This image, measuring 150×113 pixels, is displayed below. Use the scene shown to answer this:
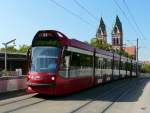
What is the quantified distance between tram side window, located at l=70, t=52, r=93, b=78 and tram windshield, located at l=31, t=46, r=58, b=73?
191cm

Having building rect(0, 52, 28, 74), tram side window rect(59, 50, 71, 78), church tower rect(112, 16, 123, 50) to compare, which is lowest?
tram side window rect(59, 50, 71, 78)

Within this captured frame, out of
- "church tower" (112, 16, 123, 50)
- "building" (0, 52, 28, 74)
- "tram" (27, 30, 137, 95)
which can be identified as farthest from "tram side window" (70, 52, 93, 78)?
"church tower" (112, 16, 123, 50)

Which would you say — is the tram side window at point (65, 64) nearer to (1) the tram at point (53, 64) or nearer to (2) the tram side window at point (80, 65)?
(1) the tram at point (53, 64)

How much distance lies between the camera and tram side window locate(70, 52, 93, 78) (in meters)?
23.3

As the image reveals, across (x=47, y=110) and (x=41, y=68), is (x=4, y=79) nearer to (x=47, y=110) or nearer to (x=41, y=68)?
(x=41, y=68)

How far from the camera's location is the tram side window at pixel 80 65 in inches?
917

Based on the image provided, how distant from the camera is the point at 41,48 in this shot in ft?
70.6

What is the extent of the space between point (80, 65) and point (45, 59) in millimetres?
4634

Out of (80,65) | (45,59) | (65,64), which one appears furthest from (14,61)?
(45,59)

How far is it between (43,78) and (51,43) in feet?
6.35

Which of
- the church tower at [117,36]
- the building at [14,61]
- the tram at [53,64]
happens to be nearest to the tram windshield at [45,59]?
the tram at [53,64]

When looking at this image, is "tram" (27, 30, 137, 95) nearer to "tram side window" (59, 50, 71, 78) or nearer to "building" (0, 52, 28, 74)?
"tram side window" (59, 50, 71, 78)

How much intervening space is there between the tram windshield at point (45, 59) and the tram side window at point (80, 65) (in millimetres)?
1915

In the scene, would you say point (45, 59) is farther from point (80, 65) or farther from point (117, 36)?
point (117, 36)
